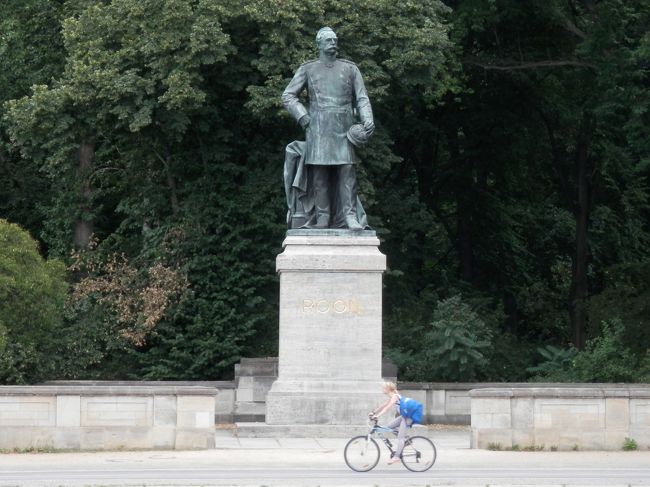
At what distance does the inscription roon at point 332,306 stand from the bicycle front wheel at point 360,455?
17.3ft

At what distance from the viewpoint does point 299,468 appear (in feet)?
66.6

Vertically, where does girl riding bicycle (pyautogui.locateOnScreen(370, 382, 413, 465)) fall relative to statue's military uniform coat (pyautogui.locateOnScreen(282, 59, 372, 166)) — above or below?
below

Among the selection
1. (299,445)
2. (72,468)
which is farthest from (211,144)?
(72,468)

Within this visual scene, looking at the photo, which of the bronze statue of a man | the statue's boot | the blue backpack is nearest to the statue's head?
the bronze statue of a man

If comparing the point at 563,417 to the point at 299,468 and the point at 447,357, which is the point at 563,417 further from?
the point at 447,357

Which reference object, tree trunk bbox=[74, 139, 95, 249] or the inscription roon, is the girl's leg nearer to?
the inscription roon

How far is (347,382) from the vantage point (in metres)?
25.1

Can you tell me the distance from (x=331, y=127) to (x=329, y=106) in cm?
39

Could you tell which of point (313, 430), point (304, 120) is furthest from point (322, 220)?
point (313, 430)

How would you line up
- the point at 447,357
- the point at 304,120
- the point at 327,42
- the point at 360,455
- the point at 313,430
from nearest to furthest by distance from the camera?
1. the point at 360,455
2. the point at 313,430
3. the point at 304,120
4. the point at 327,42
5. the point at 447,357

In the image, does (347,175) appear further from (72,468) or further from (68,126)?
(68,126)

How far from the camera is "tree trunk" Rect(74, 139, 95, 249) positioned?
125 ft

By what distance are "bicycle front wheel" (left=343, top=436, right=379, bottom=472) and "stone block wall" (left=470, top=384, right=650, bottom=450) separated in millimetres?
3267

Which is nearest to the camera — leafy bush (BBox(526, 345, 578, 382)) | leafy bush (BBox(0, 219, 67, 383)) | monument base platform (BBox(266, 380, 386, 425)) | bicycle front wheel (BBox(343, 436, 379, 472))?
bicycle front wheel (BBox(343, 436, 379, 472))
